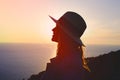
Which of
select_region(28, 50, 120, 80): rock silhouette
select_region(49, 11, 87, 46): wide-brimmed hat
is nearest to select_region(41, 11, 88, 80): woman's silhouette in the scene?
select_region(49, 11, 87, 46): wide-brimmed hat

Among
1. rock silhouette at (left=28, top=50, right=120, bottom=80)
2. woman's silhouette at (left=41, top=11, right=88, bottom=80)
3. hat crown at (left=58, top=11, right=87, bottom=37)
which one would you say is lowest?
rock silhouette at (left=28, top=50, right=120, bottom=80)

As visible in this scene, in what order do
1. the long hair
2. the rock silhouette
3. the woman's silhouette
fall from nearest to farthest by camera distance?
the woman's silhouette < the long hair < the rock silhouette

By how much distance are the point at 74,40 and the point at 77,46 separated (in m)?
0.23

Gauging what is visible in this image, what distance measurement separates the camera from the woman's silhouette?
4.73m

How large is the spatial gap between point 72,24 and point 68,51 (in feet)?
1.54

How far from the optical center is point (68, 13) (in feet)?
17.5

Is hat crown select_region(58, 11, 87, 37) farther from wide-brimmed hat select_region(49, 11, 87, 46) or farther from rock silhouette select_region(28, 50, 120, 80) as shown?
rock silhouette select_region(28, 50, 120, 80)

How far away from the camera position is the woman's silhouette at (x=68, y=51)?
4.73 m

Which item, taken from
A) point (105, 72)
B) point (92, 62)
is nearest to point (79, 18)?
point (105, 72)

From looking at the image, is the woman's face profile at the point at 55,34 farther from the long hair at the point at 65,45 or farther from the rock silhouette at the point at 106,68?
the rock silhouette at the point at 106,68

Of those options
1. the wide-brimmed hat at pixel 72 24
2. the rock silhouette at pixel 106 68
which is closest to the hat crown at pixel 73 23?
the wide-brimmed hat at pixel 72 24

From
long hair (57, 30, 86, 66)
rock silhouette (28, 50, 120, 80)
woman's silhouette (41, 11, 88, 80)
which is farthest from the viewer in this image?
rock silhouette (28, 50, 120, 80)

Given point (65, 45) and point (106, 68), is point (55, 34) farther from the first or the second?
point (106, 68)

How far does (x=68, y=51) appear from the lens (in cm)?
512
